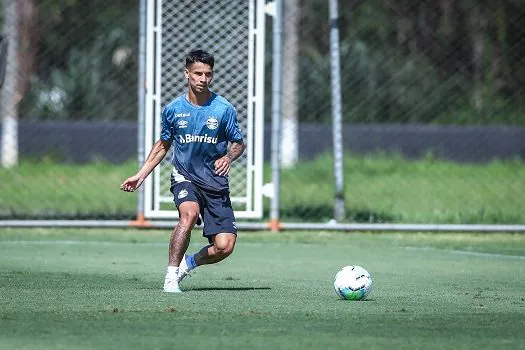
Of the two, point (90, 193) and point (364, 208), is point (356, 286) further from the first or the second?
point (90, 193)

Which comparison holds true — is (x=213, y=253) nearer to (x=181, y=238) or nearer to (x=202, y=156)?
(x=181, y=238)

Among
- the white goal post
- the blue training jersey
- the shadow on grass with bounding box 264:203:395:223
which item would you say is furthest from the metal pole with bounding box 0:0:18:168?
the blue training jersey

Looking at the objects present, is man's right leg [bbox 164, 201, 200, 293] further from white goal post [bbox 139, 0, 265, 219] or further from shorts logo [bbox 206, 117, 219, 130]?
white goal post [bbox 139, 0, 265, 219]

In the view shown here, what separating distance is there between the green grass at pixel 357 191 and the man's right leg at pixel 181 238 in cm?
675

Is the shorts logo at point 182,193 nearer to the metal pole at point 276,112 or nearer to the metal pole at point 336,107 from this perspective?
the metal pole at point 276,112

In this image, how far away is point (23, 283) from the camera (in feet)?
30.8

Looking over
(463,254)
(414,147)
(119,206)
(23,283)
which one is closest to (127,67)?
(414,147)

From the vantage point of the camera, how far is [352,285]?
8.51m

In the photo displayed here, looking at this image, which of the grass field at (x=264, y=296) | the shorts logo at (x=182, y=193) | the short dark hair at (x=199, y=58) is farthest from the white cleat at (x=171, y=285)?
the short dark hair at (x=199, y=58)

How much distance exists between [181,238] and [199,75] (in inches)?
46.5

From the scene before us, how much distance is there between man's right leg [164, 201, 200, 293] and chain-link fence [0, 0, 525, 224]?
640cm

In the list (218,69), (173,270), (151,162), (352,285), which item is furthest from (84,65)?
(352,285)

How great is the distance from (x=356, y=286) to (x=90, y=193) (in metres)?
12.9

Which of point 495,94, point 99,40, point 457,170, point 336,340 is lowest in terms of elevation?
point 336,340
